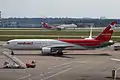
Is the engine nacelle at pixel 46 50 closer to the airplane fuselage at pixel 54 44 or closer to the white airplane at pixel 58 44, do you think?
the white airplane at pixel 58 44

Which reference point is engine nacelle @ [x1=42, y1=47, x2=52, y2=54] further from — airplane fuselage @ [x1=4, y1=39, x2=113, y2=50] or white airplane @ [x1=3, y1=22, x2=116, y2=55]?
airplane fuselage @ [x1=4, y1=39, x2=113, y2=50]

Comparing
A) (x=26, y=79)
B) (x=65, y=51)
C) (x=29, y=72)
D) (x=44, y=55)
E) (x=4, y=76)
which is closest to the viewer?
(x=26, y=79)

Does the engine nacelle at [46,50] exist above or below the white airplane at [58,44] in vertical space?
below

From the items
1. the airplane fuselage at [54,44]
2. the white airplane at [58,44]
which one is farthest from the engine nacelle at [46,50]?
the airplane fuselage at [54,44]

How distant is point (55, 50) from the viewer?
6625 centimetres

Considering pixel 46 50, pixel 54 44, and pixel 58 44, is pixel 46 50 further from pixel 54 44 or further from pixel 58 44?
pixel 58 44

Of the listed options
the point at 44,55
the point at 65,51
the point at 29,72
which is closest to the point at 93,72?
the point at 29,72

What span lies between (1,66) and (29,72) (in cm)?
725

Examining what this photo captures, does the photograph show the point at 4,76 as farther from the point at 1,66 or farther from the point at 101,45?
the point at 101,45

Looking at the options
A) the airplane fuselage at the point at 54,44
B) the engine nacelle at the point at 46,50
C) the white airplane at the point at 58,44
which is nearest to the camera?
the engine nacelle at the point at 46,50

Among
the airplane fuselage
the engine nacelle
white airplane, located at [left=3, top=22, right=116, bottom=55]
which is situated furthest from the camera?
the airplane fuselage

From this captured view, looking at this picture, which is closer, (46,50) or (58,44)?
(46,50)

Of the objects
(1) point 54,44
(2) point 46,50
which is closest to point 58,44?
(1) point 54,44

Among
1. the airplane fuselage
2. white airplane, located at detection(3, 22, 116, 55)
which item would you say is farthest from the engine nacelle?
the airplane fuselage
